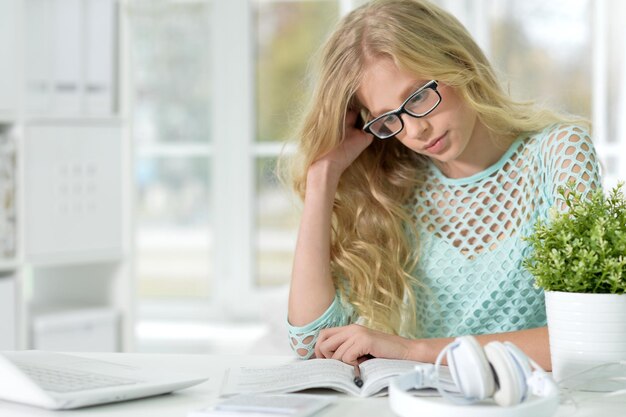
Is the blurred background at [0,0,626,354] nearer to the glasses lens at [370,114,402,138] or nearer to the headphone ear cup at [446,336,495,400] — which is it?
the glasses lens at [370,114,402,138]

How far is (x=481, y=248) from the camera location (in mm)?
1935

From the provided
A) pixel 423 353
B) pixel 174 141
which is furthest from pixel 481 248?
pixel 174 141

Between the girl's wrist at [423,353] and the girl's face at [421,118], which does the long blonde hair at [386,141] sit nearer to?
the girl's face at [421,118]

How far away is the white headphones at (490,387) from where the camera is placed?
1072 mm

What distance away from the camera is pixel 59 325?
9.82 ft

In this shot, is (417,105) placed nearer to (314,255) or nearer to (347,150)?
(347,150)

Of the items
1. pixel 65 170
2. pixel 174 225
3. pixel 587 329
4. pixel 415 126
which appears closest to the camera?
pixel 587 329

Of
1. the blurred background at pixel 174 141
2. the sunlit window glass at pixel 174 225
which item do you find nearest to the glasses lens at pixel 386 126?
the blurred background at pixel 174 141

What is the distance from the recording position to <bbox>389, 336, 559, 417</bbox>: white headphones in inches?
42.2

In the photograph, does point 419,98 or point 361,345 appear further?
point 419,98

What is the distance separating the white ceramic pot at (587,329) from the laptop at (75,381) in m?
0.48

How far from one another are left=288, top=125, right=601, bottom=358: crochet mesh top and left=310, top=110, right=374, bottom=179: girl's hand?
0.17 m

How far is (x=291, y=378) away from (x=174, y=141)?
8.70 feet

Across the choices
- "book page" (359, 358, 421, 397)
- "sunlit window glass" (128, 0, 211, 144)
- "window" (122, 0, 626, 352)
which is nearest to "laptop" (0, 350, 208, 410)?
"book page" (359, 358, 421, 397)
